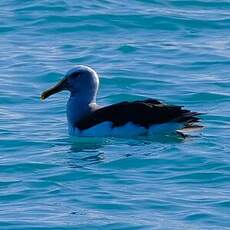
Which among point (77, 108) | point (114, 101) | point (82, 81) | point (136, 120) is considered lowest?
point (114, 101)

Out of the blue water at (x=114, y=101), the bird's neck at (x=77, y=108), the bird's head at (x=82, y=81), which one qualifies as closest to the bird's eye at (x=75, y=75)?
the bird's head at (x=82, y=81)

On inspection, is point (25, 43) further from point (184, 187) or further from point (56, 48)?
point (184, 187)

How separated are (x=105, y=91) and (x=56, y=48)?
8.95ft

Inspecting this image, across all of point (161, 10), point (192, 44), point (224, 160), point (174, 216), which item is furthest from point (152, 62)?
point (174, 216)

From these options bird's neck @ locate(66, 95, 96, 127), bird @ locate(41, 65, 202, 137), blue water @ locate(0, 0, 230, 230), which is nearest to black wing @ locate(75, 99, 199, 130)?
bird @ locate(41, 65, 202, 137)

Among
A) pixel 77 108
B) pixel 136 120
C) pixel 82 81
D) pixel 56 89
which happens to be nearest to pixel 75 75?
pixel 82 81

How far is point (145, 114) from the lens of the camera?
17000 millimetres

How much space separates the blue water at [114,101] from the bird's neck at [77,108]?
27 centimetres

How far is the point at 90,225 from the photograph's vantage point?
12.9 metres

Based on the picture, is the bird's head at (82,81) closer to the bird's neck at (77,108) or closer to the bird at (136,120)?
the bird's neck at (77,108)

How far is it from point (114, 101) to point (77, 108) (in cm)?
178

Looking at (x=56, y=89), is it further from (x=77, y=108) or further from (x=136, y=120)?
(x=136, y=120)

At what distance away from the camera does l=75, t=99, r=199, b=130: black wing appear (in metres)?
16.9

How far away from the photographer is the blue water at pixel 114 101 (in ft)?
44.1
